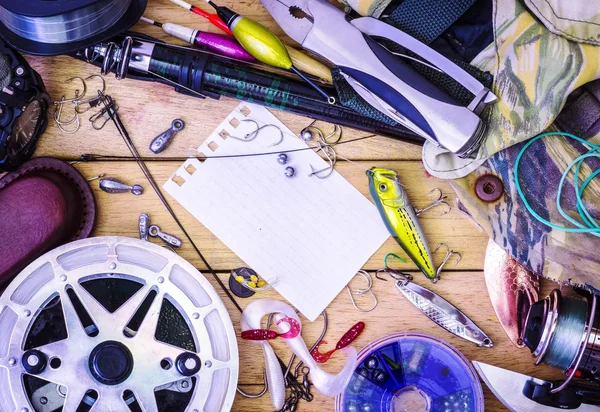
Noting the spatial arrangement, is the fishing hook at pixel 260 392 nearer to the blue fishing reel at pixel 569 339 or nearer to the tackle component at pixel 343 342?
the tackle component at pixel 343 342

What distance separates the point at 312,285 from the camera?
50.0 inches

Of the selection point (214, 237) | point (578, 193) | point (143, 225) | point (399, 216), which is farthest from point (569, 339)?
point (143, 225)

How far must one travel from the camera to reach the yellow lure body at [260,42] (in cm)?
117

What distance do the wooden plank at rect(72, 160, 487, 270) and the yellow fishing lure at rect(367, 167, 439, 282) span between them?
0.12 ft

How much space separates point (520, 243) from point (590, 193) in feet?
0.45

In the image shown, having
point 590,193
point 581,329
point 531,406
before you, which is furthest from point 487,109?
point 531,406

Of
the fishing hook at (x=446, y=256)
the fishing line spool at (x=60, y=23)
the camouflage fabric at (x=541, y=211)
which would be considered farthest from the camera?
the fishing hook at (x=446, y=256)

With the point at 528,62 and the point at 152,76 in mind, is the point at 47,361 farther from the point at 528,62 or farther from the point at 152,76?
the point at 528,62

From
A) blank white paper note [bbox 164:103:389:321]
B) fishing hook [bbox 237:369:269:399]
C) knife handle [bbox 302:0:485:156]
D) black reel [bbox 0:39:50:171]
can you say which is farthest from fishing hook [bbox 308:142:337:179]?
black reel [bbox 0:39:50:171]

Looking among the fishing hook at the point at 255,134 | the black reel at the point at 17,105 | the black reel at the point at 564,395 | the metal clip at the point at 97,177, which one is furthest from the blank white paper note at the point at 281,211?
the black reel at the point at 564,395

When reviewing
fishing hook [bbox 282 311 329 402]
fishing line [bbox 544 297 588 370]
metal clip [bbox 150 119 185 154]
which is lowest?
fishing hook [bbox 282 311 329 402]

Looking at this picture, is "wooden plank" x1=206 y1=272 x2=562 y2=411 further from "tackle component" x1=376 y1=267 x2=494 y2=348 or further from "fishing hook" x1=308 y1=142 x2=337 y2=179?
"fishing hook" x1=308 y1=142 x2=337 y2=179

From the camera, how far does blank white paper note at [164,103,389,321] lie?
127 cm

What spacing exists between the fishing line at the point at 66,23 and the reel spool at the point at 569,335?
2.75 feet
